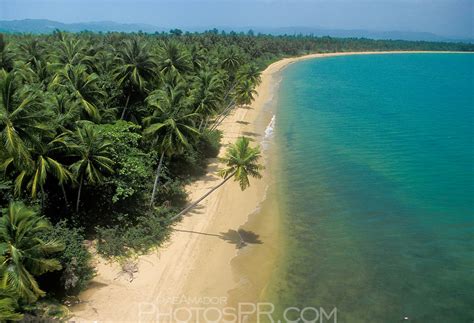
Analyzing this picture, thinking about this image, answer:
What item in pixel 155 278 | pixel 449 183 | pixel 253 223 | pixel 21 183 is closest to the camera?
pixel 21 183

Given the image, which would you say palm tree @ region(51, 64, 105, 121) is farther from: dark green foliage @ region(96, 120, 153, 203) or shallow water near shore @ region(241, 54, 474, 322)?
shallow water near shore @ region(241, 54, 474, 322)

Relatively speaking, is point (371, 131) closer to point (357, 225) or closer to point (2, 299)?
point (357, 225)

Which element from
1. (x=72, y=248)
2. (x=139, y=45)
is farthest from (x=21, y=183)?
(x=139, y=45)

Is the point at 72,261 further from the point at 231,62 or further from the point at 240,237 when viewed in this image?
the point at 231,62

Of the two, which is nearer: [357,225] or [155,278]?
[155,278]

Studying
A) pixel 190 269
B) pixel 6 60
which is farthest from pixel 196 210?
pixel 6 60

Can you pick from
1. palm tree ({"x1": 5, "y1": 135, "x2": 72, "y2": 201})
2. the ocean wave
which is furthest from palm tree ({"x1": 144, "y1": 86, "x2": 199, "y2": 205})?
the ocean wave
